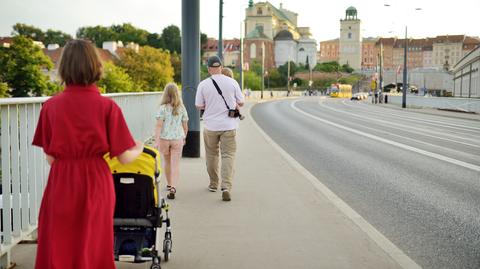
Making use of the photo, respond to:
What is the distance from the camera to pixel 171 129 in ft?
26.0

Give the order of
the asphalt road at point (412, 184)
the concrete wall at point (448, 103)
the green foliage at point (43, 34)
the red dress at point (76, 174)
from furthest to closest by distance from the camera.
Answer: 1. the green foliage at point (43, 34)
2. the concrete wall at point (448, 103)
3. the asphalt road at point (412, 184)
4. the red dress at point (76, 174)

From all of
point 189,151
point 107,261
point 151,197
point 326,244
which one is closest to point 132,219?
point 151,197

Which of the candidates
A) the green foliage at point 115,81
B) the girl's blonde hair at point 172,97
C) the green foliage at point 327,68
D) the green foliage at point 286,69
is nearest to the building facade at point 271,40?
the green foliage at point 286,69

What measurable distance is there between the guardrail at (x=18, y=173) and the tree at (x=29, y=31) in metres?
111

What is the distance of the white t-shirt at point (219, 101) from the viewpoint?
8.03 metres

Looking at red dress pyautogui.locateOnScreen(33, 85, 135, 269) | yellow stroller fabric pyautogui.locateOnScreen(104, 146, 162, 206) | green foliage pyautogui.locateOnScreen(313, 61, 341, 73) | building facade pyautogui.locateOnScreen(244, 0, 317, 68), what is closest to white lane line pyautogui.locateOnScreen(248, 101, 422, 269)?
yellow stroller fabric pyautogui.locateOnScreen(104, 146, 162, 206)

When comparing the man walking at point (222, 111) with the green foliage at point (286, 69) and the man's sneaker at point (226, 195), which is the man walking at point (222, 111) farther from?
the green foliage at point (286, 69)

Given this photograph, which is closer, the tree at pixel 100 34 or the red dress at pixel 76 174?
the red dress at pixel 76 174

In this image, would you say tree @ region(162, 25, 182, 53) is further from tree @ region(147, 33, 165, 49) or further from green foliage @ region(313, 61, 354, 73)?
green foliage @ region(313, 61, 354, 73)

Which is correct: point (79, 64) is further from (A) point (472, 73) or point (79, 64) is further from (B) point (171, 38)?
(B) point (171, 38)

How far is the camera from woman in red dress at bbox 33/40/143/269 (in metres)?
3.43

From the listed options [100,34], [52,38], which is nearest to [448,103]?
[100,34]

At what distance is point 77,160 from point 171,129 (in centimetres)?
449

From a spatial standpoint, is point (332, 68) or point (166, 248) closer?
point (166, 248)
